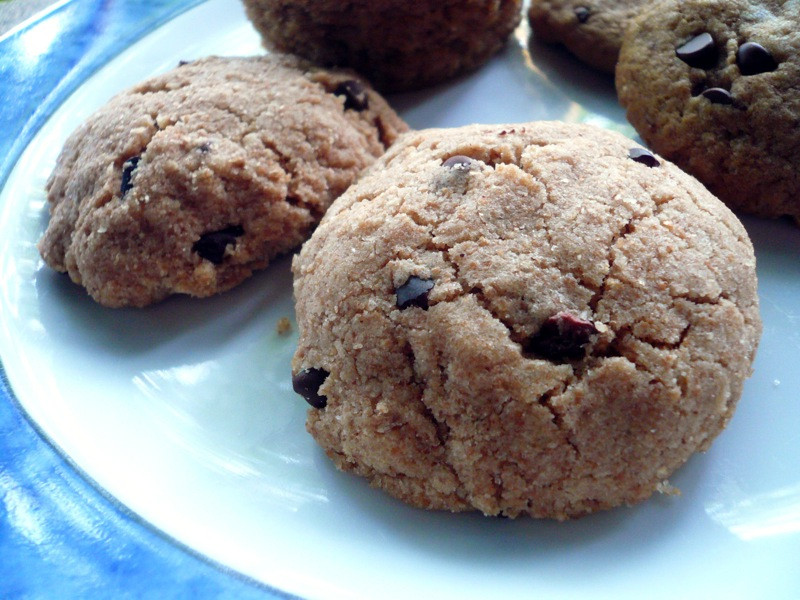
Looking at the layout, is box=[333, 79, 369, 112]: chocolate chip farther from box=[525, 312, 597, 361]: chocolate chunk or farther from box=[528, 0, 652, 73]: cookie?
box=[525, 312, 597, 361]: chocolate chunk

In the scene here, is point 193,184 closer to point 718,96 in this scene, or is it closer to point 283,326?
point 283,326

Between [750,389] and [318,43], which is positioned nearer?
[750,389]

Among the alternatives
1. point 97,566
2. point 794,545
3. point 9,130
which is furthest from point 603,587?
point 9,130

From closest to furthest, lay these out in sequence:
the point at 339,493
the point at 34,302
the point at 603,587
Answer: the point at 603,587
the point at 339,493
the point at 34,302

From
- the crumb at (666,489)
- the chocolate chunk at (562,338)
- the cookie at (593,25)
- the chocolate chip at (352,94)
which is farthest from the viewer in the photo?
the cookie at (593,25)

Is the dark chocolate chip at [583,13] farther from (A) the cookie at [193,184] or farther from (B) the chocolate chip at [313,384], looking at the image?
(B) the chocolate chip at [313,384]

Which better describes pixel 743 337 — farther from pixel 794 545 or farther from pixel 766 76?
pixel 766 76

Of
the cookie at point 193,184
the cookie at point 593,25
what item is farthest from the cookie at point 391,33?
the cookie at point 193,184
